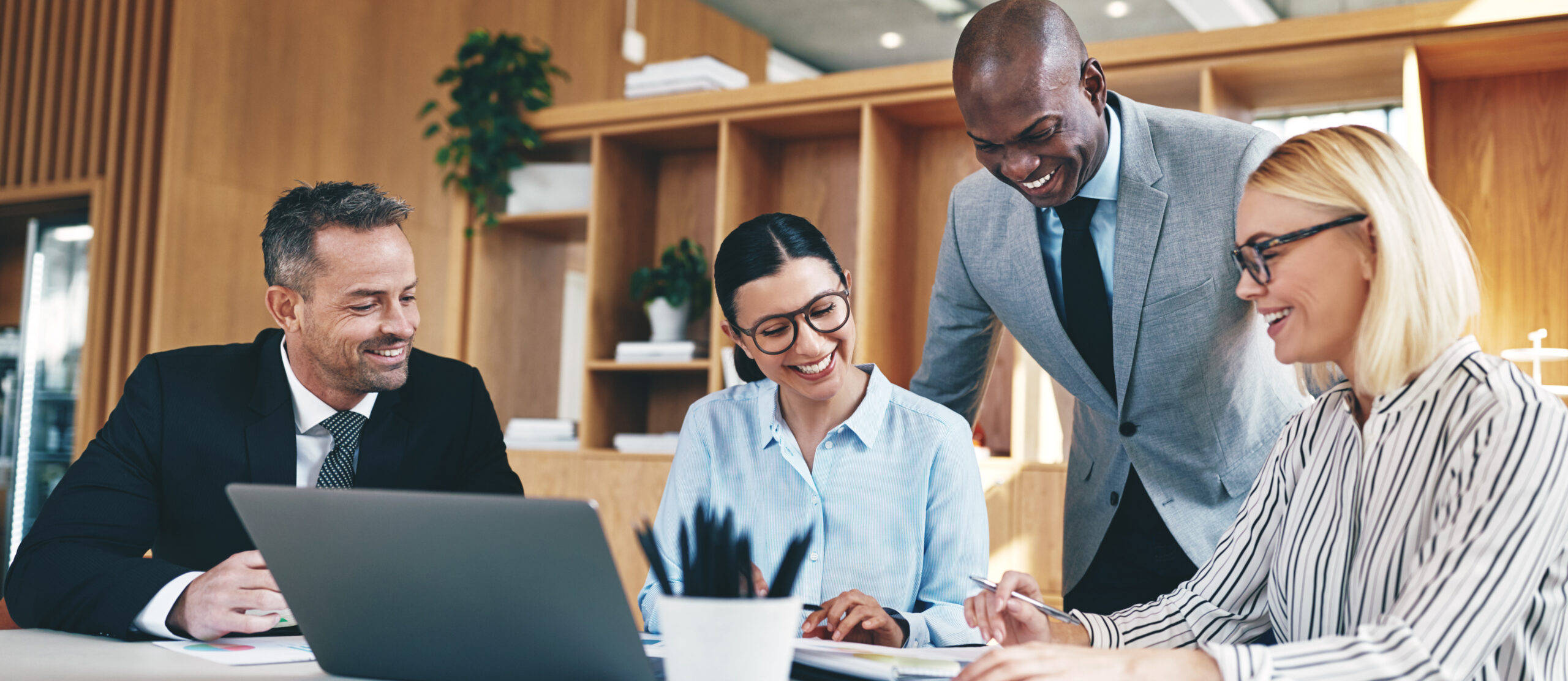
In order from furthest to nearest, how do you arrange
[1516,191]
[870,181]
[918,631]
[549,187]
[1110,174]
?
[549,187] → [870,181] → [1516,191] → [1110,174] → [918,631]

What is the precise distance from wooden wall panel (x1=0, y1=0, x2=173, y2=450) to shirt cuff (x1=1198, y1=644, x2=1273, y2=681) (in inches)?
168

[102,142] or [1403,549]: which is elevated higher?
[102,142]

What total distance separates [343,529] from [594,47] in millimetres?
5419

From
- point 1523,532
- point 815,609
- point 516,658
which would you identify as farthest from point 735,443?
point 1523,532

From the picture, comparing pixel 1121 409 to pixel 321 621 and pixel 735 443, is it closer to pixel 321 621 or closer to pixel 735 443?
pixel 735 443

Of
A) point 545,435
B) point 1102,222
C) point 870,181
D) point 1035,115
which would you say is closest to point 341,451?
point 1035,115

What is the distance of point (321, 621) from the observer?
1.03m

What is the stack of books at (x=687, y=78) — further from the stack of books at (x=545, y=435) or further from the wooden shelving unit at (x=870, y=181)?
the stack of books at (x=545, y=435)

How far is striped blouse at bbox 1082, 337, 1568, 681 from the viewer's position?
0.93m

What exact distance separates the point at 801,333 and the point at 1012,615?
558mm

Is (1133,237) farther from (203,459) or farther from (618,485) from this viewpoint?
(618,485)

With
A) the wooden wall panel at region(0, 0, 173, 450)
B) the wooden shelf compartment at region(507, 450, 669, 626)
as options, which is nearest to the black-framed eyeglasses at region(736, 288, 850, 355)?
the wooden shelf compartment at region(507, 450, 669, 626)

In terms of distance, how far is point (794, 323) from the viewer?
66.1 inches

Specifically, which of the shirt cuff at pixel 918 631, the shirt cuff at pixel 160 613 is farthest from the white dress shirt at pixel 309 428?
the shirt cuff at pixel 918 631
